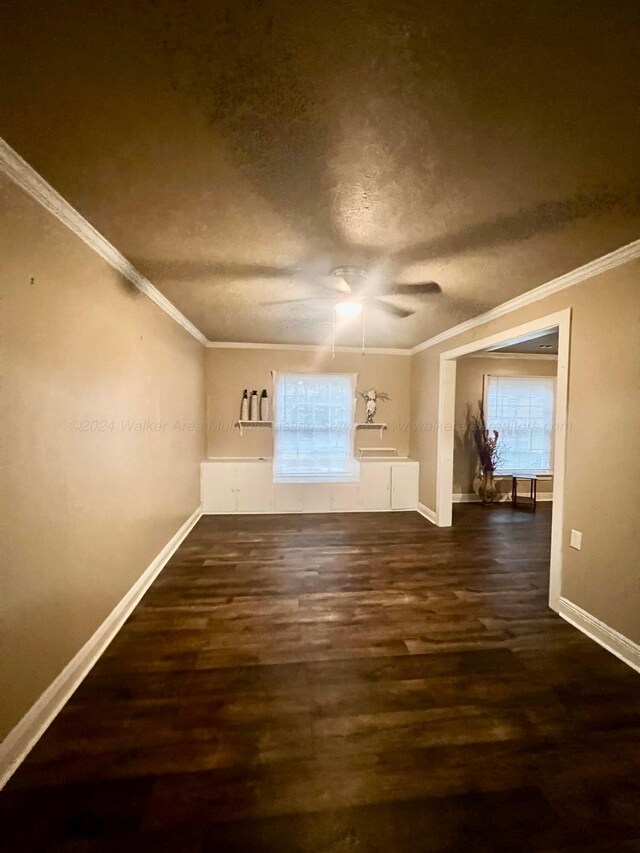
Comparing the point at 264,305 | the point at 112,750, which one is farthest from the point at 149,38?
the point at 112,750

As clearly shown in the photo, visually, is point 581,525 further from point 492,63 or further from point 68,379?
point 68,379

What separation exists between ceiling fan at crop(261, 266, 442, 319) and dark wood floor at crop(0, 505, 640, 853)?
228 centimetres

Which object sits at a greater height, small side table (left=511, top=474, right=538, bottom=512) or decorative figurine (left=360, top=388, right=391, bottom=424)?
decorative figurine (left=360, top=388, right=391, bottom=424)

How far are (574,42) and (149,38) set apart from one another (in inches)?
42.3

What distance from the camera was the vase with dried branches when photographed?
5.09 meters

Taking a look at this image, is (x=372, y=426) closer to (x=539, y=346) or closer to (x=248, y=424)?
(x=248, y=424)

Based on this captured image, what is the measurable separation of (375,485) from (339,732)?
3290 millimetres

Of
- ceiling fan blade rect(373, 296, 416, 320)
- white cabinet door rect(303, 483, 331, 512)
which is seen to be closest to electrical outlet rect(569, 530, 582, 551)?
ceiling fan blade rect(373, 296, 416, 320)

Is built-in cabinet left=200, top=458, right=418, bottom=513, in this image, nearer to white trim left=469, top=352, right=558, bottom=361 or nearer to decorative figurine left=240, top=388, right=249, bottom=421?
decorative figurine left=240, top=388, right=249, bottom=421

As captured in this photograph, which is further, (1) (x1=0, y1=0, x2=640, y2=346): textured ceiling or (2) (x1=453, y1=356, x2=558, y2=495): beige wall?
(2) (x1=453, y1=356, x2=558, y2=495): beige wall

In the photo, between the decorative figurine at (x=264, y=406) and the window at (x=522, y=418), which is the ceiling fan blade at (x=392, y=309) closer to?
the decorative figurine at (x=264, y=406)

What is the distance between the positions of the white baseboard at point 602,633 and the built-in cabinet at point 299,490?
2.45 meters

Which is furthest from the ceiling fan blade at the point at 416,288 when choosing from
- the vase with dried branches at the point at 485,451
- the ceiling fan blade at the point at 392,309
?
the vase with dried branches at the point at 485,451

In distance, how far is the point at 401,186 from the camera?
139 centimetres
